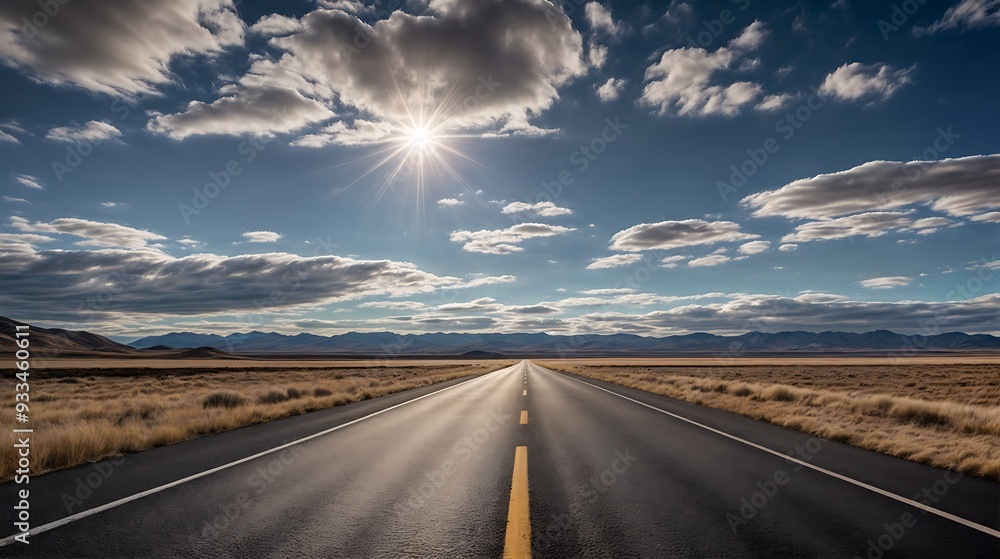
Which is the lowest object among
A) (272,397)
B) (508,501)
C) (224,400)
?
(272,397)

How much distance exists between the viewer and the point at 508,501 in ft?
17.5

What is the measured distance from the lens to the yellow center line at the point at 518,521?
12.8 ft

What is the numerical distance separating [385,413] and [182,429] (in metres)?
5.32

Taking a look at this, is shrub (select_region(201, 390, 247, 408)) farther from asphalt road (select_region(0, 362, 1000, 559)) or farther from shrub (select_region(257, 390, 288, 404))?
asphalt road (select_region(0, 362, 1000, 559))

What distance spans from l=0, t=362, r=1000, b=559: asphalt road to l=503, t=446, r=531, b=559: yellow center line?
0.09 ft

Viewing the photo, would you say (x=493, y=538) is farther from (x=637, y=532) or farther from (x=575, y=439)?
(x=575, y=439)

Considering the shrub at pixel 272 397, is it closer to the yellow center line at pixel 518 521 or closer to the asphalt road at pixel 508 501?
the asphalt road at pixel 508 501

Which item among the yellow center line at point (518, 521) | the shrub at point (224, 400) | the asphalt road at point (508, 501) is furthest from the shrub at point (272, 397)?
the yellow center line at point (518, 521)

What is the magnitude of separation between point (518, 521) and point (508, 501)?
2.35ft

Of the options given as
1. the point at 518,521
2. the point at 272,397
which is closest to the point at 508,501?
the point at 518,521

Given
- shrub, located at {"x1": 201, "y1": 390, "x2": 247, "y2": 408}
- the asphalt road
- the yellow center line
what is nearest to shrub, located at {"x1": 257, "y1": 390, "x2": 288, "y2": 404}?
shrub, located at {"x1": 201, "y1": 390, "x2": 247, "y2": 408}

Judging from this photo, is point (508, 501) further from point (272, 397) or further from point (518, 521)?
point (272, 397)

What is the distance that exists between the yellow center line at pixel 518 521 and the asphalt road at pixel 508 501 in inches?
1.1

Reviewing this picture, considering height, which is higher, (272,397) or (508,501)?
(508,501)
